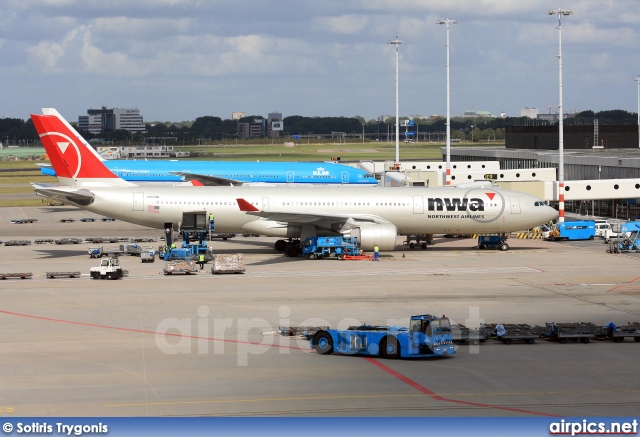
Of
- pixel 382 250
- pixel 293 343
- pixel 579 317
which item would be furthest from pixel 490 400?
pixel 382 250

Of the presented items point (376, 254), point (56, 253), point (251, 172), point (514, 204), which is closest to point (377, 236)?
point (376, 254)

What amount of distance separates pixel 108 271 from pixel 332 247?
Answer: 48.4 ft

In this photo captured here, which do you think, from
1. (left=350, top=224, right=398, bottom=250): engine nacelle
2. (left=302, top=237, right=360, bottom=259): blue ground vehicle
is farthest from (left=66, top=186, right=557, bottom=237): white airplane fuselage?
(left=302, top=237, right=360, bottom=259): blue ground vehicle

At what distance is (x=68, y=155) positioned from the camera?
61.6m

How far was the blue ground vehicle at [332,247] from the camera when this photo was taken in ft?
189

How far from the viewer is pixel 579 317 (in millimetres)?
38562

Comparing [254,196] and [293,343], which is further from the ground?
[254,196]

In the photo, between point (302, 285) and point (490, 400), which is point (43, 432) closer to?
point (490, 400)

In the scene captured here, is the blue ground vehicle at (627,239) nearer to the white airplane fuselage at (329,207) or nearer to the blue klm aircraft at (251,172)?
the white airplane fuselage at (329,207)

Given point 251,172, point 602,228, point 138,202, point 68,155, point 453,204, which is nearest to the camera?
point 138,202

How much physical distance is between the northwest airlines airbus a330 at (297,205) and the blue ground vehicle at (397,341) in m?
25.8

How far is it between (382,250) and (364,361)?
1099 inches

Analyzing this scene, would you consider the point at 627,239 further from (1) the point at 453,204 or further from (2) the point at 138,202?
(2) the point at 138,202

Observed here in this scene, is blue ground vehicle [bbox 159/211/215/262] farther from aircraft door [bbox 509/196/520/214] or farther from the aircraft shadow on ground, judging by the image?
aircraft door [bbox 509/196/520/214]
